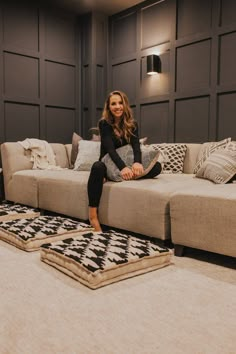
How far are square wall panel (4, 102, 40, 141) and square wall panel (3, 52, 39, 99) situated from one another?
16cm

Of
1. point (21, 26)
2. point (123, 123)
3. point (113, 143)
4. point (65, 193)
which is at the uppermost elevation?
point (21, 26)

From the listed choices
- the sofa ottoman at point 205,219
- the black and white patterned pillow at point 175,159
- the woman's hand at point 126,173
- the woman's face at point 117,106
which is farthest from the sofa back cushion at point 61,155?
the sofa ottoman at point 205,219

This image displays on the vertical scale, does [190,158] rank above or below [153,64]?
below

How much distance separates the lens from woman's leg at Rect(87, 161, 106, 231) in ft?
8.23

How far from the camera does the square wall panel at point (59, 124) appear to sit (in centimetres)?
480

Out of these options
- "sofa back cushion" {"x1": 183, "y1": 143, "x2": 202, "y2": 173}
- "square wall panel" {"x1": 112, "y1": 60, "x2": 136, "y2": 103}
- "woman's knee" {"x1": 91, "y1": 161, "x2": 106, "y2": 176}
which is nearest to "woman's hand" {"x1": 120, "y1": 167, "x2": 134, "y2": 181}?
"woman's knee" {"x1": 91, "y1": 161, "x2": 106, "y2": 176}

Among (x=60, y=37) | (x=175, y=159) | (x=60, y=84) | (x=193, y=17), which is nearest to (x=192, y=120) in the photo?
(x=175, y=159)

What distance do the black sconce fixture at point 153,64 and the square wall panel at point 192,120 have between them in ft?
1.56

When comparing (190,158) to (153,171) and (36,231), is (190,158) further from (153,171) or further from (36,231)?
(36,231)

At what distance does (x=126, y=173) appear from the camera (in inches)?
99.2

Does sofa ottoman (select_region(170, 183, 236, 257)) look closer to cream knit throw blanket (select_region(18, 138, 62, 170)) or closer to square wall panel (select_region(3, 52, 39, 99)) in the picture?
cream knit throw blanket (select_region(18, 138, 62, 170))

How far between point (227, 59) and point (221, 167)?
1.65 m

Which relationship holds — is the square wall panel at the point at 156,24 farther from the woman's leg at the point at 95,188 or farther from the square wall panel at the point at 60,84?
the woman's leg at the point at 95,188

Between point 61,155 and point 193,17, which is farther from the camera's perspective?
point 61,155
